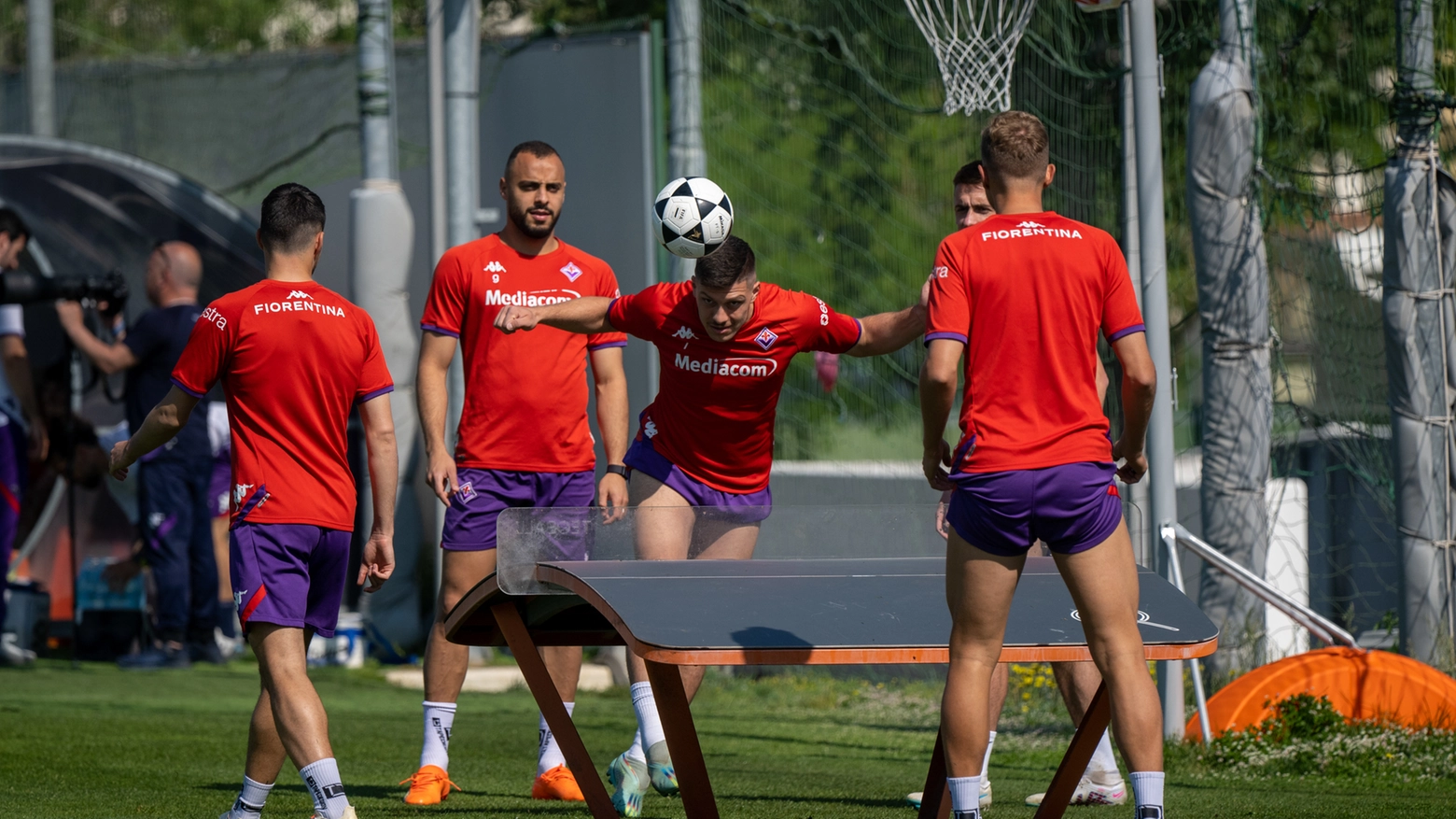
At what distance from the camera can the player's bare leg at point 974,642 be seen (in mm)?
4426

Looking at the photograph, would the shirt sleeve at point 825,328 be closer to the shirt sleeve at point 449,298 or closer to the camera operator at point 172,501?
the shirt sleeve at point 449,298

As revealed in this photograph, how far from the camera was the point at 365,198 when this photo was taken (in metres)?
11.9

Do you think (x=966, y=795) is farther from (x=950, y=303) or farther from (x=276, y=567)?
(x=276, y=567)

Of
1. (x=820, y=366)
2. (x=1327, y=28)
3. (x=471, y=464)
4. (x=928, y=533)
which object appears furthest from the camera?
(x=820, y=366)

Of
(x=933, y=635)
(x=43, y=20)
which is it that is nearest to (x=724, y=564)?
(x=933, y=635)

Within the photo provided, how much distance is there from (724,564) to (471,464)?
1.80m

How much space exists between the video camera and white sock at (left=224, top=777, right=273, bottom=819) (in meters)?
7.76

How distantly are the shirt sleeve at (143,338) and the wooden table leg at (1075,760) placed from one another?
328 inches

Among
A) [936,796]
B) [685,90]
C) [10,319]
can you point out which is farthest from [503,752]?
[10,319]

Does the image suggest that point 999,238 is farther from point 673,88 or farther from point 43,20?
point 43,20

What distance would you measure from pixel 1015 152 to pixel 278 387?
2.35 meters

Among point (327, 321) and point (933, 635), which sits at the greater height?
point (327, 321)

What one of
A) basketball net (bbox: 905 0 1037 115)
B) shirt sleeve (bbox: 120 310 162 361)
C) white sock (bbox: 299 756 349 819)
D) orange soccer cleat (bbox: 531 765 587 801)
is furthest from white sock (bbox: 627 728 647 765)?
shirt sleeve (bbox: 120 310 162 361)

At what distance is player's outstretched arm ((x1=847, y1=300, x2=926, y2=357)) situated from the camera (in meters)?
5.99
